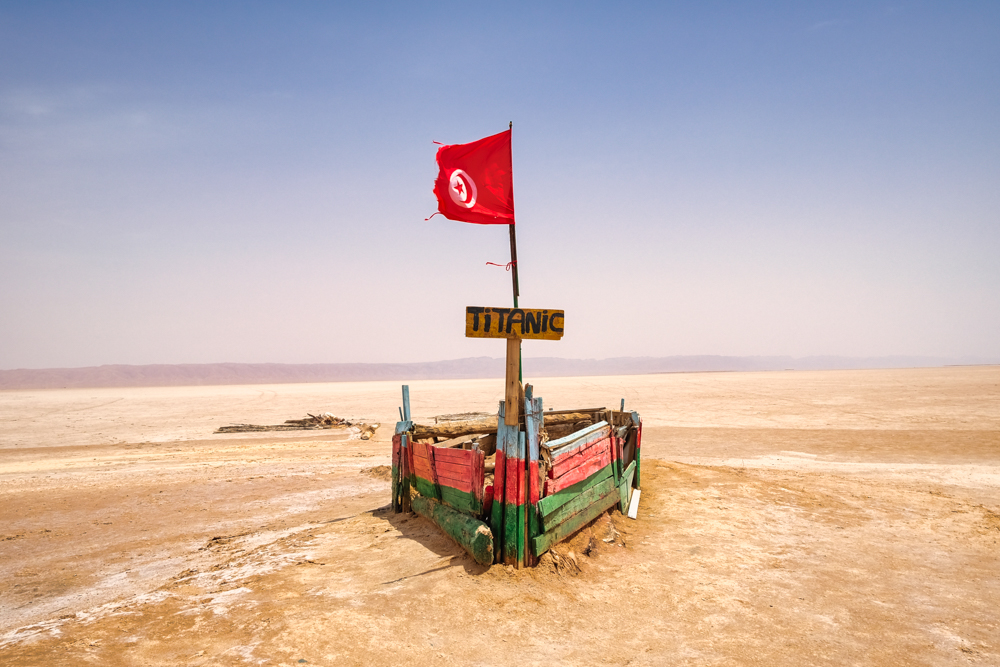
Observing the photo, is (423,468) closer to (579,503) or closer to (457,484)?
(457,484)

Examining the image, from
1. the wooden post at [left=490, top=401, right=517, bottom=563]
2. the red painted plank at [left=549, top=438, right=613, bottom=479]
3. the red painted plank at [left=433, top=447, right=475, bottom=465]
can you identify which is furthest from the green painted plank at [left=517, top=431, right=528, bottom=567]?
the red painted plank at [left=433, top=447, right=475, bottom=465]

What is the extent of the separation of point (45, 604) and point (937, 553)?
449 inches

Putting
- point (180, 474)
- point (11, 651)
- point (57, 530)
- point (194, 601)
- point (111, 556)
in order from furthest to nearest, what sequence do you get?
point (180, 474), point (57, 530), point (111, 556), point (194, 601), point (11, 651)

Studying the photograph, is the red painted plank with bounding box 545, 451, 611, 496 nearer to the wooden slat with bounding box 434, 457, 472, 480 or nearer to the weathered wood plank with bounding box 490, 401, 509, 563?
the weathered wood plank with bounding box 490, 401, 509, 563

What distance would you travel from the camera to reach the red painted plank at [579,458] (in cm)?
695

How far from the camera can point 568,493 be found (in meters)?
7.21

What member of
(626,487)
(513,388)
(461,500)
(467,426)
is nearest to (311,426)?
(467,426)

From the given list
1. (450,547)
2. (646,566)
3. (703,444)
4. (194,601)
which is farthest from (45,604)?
(703,444)

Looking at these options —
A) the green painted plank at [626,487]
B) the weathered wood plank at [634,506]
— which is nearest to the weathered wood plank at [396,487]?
the green painted plank at [626,487]

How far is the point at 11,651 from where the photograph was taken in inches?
203

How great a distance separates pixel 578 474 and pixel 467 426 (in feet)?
12.2

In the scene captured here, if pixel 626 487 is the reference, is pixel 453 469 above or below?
above

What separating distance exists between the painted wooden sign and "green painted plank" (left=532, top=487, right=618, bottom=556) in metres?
2.43

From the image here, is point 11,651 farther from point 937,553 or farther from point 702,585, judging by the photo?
point 937,553
